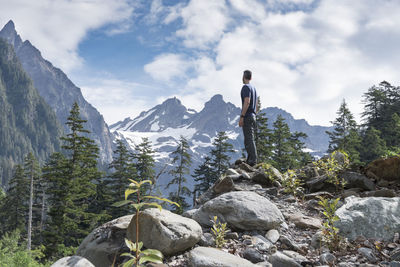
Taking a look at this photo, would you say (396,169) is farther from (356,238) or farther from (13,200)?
(13,200)

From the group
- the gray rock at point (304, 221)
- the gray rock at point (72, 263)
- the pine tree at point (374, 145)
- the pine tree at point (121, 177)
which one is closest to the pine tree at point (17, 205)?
the pine tree at point (121, 177)

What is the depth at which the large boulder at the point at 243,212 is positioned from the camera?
4246mm

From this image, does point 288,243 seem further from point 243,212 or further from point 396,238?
point 396,238

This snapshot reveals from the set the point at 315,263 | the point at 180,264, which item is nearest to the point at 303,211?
the point at 315,263

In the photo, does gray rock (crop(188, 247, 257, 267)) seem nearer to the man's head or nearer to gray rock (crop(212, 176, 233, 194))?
gray rock (crop(212, 176, 233, 194))

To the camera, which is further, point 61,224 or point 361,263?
point 61,224

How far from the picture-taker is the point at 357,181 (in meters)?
5.78

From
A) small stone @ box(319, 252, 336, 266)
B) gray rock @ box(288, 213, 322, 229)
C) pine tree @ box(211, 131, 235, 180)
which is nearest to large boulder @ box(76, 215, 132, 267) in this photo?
small stone @ box(319, 252, 336, 266)

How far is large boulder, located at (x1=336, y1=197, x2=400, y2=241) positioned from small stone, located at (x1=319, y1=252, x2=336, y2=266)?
0.72 meters

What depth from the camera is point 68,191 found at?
2327 cm

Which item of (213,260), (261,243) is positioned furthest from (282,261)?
(213,260)

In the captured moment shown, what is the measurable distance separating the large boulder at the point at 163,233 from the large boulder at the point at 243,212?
1022 millimetres

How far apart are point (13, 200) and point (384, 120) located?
5784 cm

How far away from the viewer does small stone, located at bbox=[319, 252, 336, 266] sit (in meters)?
3.14
